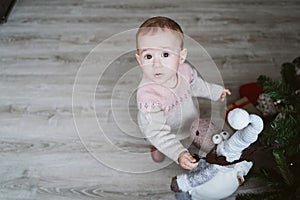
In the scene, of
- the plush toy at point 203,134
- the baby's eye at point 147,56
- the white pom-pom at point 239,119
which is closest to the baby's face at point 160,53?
the baby's eye at point 147,56

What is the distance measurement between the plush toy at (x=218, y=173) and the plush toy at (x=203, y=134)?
5 centimetres

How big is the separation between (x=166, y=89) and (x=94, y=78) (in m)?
0.48

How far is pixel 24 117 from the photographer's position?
4.53ft

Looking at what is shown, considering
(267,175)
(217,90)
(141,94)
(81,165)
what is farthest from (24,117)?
(267,175)

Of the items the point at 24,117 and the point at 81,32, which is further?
the point at 81,32

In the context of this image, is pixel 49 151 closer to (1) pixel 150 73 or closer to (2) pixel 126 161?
(2) pixel 126 161

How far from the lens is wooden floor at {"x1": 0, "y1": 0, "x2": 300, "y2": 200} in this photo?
122cm

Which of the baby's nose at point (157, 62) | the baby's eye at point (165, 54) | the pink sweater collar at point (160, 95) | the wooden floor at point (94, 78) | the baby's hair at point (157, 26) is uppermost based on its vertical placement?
the baby's hair at point (157, 26)

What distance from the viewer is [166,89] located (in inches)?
42.1

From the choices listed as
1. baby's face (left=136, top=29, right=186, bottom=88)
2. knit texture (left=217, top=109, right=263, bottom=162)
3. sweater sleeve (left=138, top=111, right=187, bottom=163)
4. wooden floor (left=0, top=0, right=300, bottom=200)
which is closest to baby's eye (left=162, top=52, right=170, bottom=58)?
baby's face (left=136, top=29, right=186, bottom=88)

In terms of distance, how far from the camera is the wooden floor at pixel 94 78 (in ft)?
4.02

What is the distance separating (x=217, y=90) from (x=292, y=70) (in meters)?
0.23

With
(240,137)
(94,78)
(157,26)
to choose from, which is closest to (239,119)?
(240,137)

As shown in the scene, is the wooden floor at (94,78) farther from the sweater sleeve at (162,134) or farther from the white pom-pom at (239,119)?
the white pom-pom at (239,119)
